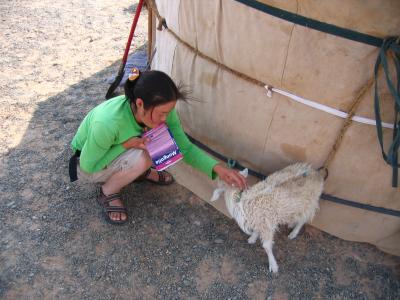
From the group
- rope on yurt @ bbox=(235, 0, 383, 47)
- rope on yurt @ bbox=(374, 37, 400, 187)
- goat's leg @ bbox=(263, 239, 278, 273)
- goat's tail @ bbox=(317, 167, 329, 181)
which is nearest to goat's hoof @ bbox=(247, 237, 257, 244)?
goat's leg @ bbox=(263, 239, 278, 273)

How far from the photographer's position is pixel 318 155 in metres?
2.77

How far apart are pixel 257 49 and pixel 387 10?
764 mm

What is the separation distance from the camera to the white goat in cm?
262

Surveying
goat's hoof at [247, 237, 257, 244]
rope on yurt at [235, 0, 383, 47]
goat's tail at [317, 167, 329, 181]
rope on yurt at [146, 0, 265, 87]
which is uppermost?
rope on yurt at [235, 0, 383, 47]

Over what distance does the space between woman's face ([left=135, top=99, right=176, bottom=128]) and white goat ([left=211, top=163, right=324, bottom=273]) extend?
0.69 m

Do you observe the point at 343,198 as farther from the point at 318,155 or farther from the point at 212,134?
the point at 212,134

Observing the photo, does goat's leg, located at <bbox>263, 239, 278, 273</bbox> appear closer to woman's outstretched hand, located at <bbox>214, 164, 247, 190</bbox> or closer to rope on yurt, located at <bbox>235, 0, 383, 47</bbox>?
woman's outstretched hand, located at <bbox>214, 164, 247, 190</bbox>

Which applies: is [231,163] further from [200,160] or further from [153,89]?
[153,89]

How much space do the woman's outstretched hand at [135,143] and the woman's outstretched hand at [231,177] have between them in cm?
54

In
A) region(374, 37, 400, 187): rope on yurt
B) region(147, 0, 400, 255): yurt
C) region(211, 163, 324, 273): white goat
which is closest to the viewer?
region(374, 37, 400, 187): rope on yurt

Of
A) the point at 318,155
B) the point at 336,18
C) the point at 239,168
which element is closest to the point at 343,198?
the point at 318,155

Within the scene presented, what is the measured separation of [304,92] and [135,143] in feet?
3.86

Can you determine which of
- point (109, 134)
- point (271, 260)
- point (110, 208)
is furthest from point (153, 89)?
point (271, 260)

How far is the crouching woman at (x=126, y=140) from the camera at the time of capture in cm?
247
